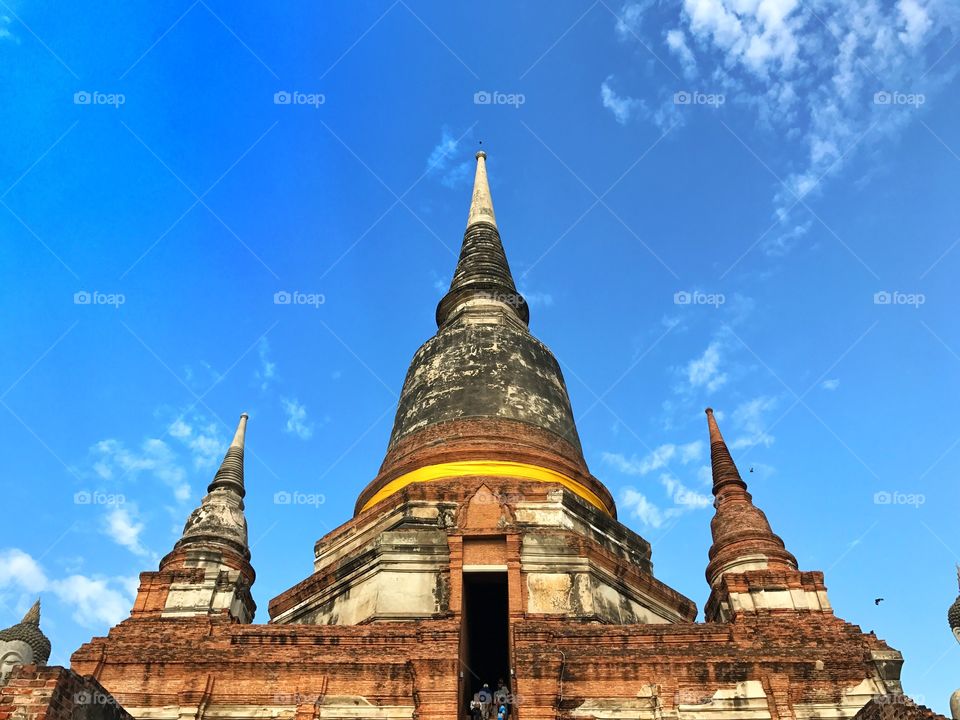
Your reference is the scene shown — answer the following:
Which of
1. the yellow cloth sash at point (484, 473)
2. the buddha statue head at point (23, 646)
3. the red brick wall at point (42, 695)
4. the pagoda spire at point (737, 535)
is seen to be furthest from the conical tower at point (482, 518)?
the red brick wall at point (42, 695)

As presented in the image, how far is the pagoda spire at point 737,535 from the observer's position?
46.5 ft

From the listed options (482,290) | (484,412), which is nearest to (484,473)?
(484,412)

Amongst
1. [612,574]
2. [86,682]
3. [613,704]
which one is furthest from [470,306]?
[86,682]

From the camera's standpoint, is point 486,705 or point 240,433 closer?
point 486,705

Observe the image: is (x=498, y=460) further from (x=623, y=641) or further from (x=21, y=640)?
(x=21, y=640)

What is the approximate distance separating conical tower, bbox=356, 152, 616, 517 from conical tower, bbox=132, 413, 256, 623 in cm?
252

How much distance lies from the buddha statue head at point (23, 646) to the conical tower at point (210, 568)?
4.33ft

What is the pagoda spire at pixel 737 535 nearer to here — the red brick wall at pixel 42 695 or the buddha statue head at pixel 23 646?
the red brick wall at pixel 42 695

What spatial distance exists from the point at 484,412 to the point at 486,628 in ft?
14.0

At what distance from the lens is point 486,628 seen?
14.6 metres

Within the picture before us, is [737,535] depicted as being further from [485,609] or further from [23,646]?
[23,646]

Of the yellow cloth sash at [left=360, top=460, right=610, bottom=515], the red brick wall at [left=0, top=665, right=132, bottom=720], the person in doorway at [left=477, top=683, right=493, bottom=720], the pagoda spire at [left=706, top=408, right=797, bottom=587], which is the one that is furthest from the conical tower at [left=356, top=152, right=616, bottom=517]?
the red brick wall at [left=0, top=665, right=132, bottom=720]

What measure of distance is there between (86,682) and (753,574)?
9326mm

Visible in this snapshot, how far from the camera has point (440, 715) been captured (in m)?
10.8
